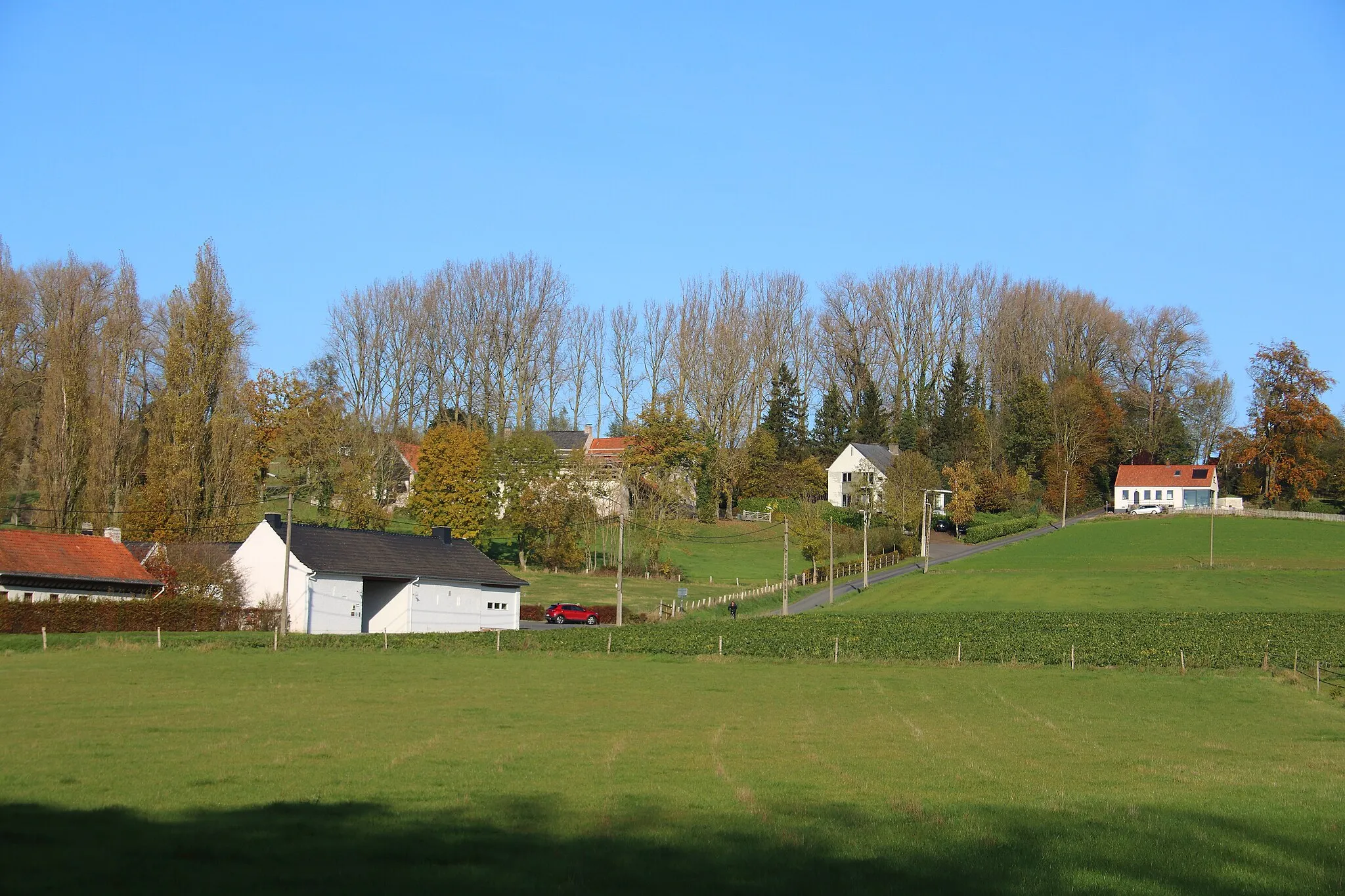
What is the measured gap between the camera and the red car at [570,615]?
6444cm

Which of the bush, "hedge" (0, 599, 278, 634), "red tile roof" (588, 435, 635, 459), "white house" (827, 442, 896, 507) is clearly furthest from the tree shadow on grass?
"white house" (827, 442, 896, 507)

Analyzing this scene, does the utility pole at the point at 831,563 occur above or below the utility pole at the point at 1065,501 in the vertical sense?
below

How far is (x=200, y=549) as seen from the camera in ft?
182

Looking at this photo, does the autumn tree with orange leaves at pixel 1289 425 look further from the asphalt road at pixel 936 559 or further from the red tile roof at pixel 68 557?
the red tile roof at pixel 68 557

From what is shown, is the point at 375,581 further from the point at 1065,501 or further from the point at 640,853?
the point at 1065,501

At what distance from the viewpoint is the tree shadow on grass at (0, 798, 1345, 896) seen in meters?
9.70

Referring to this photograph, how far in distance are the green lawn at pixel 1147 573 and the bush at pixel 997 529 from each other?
4.96 meters

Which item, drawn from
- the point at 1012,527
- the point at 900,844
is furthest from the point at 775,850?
the point at 1012,527

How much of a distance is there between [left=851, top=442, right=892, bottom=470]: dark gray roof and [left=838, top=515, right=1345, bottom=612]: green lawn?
19.1 metres

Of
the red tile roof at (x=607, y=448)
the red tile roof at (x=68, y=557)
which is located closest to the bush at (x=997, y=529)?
the red tile roof at (x=607, y=448)

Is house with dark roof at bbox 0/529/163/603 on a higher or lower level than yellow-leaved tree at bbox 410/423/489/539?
lower

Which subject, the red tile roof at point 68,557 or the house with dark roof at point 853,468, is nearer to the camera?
the red tile roof at point 68,557

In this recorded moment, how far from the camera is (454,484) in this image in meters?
83.0

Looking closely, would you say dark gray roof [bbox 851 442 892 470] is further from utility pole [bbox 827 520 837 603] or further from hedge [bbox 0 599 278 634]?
hedge [bbox 0 599 278 634]
